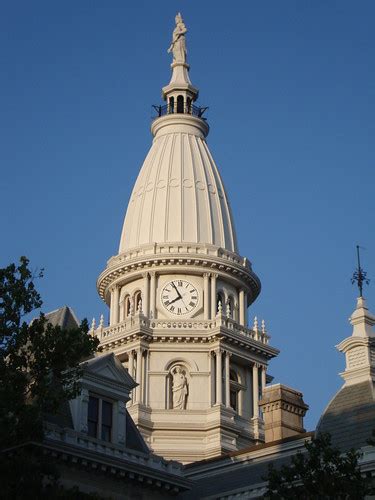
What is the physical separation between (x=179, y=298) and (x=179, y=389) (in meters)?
6.53

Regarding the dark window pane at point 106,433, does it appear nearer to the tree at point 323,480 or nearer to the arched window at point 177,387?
the tree at point 323,480

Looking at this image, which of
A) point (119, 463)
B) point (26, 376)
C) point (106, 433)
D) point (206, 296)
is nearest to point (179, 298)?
point (206, 296)

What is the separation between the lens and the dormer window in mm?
51344

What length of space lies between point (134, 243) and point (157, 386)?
36.3ft

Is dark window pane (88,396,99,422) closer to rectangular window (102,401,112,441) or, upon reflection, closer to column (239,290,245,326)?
rectangular window (102,401,112,441)

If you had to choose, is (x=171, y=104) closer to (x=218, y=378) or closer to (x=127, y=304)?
(x=127, y=304)

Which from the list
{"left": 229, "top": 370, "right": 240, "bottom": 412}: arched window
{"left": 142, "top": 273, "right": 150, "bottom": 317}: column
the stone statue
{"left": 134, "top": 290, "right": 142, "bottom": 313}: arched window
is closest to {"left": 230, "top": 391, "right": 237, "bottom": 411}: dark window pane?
{"left": 229, "top": 370, "right": 240, "bottom": 412}: arched window

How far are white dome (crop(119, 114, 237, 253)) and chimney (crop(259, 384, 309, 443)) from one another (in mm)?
32981

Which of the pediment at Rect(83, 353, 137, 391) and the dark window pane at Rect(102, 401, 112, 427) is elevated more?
the pediment at Rect(83, 353, 137, 391)

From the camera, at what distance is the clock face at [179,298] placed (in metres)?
94.1

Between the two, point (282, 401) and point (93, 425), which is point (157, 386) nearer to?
point (282, 401)

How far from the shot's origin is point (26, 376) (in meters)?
42.2

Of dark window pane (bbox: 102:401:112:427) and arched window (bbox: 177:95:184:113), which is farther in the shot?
arched window (bbox: 177:95:184:113)

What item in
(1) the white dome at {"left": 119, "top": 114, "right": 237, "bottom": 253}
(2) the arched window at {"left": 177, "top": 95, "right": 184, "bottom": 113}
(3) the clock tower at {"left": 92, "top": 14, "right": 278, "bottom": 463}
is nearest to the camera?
(3) the clock tower at {"left": 92, "top": 14, "right": 278, "bottom": 463}
